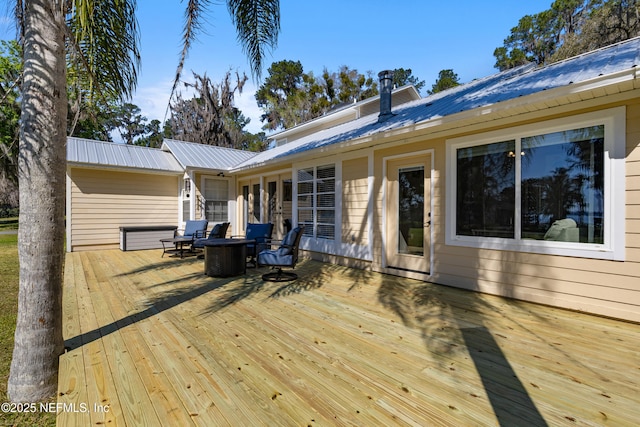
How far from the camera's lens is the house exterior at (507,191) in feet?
11.4

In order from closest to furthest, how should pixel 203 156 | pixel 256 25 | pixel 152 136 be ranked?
1. pixel 256 25
2. pixel 203 156
3. pixel 152 136

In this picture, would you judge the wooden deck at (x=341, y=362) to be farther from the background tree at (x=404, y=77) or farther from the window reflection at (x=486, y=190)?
the background tree at (x=404, y=77)

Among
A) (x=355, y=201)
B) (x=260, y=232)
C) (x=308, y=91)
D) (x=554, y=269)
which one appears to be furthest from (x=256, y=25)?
(x=308, y=91)

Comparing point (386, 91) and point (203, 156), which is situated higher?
point (386, 91)

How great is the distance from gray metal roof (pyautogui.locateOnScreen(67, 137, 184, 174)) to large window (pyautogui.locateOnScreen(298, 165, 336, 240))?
5.15 meters

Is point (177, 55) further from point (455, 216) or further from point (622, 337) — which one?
point (622, 337)

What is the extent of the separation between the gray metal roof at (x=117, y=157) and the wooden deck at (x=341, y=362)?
238 inches

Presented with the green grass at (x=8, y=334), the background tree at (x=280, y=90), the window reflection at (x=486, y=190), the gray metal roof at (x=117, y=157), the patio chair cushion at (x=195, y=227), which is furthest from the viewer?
the background tree at (x=280, y=90)

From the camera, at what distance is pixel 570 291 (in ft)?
12.5

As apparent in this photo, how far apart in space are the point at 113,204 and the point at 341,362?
32.6 feet

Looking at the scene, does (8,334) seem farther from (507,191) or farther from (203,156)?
(203,156)

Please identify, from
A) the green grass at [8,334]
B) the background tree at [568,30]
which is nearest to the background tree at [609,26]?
the background tree at [568,30]

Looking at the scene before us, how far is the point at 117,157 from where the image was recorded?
9.88 m

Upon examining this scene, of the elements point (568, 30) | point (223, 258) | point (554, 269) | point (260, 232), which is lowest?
point (223, 258)
